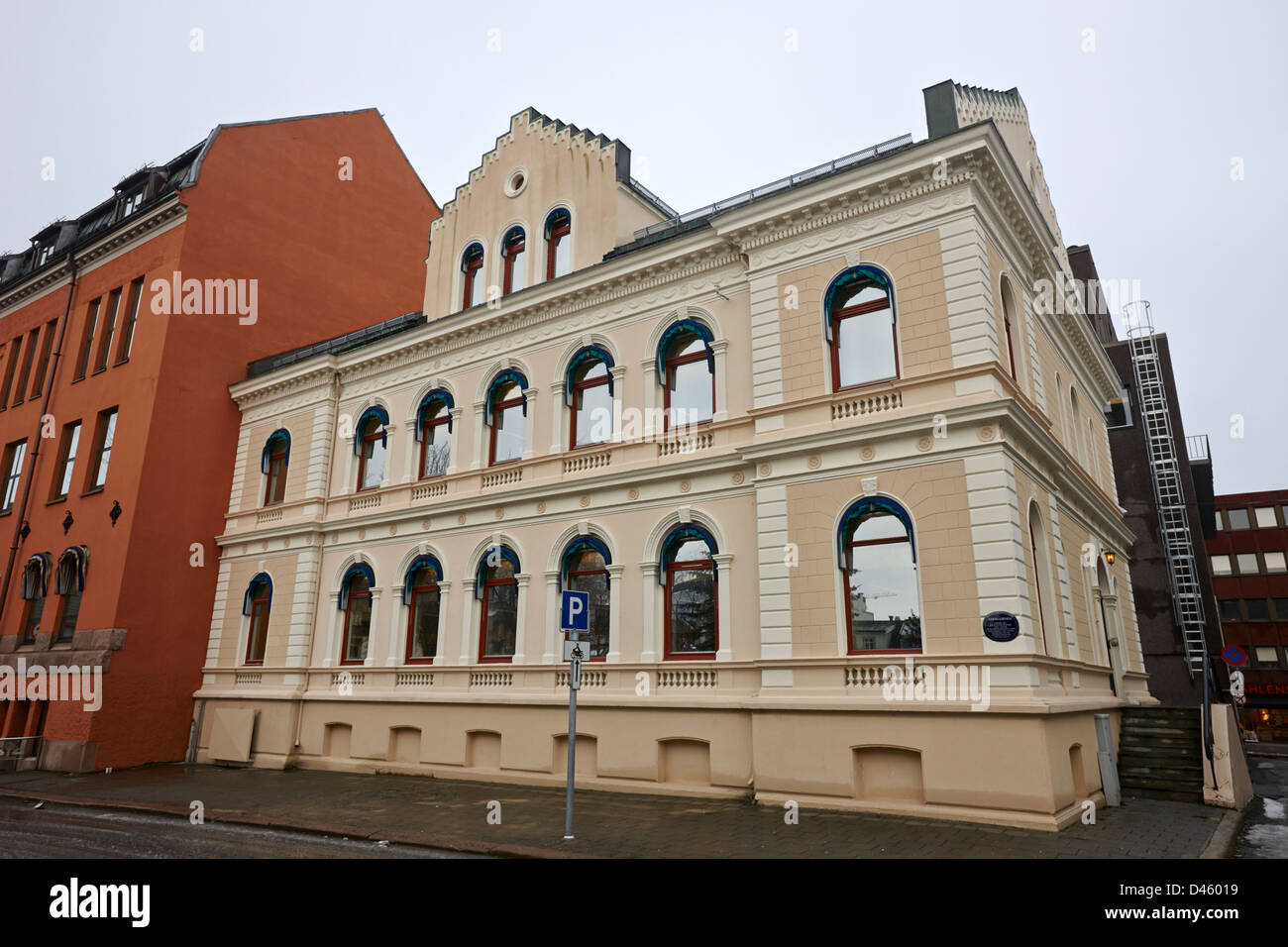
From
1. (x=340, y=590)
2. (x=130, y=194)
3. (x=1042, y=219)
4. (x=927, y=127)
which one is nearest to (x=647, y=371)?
(x=927, y=127)

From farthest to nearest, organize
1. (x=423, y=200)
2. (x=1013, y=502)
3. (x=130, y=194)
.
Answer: (x=423, y=200)
(x=130, y=194)
(x=1013, y=502)

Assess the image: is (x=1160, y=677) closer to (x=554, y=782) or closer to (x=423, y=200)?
(x=554, y=782)

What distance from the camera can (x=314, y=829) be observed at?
39.0 feet

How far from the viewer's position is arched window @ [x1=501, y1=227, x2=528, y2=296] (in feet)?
69.7

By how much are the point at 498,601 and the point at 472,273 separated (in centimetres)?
949

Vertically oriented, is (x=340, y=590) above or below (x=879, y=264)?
below

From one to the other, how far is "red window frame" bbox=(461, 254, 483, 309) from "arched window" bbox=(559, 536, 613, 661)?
27.9 feet

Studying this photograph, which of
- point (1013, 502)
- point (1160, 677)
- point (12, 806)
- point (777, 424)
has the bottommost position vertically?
point (12, 806)

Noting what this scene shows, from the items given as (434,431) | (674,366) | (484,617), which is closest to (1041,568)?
Result: (674,366)

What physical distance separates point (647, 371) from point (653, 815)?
29.7 ft

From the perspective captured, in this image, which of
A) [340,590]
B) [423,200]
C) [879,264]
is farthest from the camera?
[423,200]

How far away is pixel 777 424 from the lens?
1490 centimetres

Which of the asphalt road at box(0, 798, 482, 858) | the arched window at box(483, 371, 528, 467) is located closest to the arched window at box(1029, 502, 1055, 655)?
the asphalt road at box(0, 798, 482, 858)

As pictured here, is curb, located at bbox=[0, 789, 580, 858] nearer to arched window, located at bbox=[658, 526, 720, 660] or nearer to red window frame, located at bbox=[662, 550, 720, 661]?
red window frame, located at bbox=[662, 550, 720, 661]
